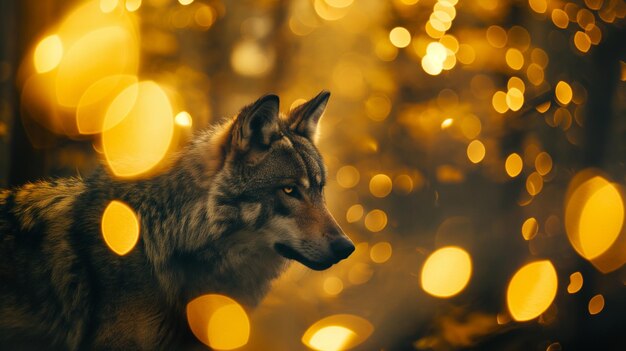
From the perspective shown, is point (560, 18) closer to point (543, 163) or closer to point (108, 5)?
point (543, 163)

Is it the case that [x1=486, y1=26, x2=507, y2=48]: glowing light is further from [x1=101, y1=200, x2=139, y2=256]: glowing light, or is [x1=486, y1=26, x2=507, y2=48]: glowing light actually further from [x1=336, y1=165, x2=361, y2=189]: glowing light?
[x1=101, y1=200, x2=139, y2=256]: glowing light

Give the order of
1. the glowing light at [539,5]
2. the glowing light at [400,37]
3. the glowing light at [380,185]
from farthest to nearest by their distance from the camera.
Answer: the glowing light at [380,185] → the glowing light at [400,37] → the glowing light at [539,5]

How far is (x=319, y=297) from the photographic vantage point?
A: 786cm

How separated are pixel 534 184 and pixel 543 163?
41 cm

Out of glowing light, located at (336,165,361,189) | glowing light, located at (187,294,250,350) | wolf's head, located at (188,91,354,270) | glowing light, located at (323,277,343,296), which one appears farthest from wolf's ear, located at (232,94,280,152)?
glowing light, located at (336,165,361,189)

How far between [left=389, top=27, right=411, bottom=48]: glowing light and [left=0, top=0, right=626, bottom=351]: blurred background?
0.07ft

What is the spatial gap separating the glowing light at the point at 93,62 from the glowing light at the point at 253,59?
256 centimetres

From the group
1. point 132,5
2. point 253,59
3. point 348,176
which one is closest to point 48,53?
point 132,5

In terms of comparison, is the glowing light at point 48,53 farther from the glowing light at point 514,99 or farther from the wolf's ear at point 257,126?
the glowing light at point 514,99

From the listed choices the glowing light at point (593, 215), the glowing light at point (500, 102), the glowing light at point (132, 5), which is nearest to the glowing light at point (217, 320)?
the glowing light at point (593, 215)

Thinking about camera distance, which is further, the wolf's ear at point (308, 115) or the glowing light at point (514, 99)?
the glowing light at point (514, 99)

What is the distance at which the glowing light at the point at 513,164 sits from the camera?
632cm

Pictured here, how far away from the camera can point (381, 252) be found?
8375 millimetres

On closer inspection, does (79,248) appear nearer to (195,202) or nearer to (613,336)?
(195,202)
